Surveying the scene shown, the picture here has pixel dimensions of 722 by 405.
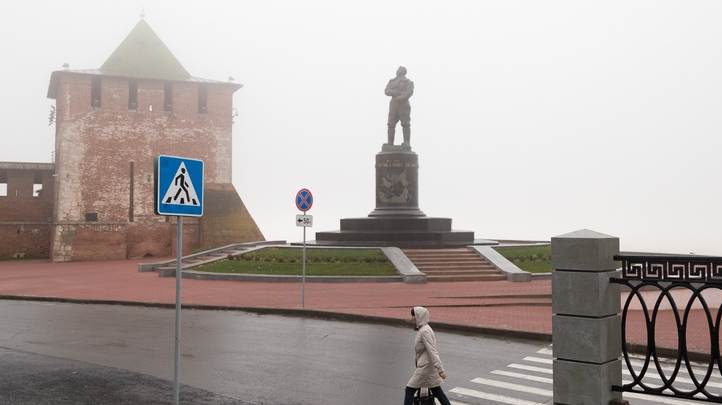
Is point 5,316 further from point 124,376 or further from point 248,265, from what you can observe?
point 248,265

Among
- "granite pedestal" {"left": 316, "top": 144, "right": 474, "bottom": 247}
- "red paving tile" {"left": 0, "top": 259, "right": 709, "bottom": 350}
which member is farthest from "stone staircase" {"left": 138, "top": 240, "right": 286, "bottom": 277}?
"granite pedestal" {"left": 316, "top": 144, "right": 474, "bottom": 247}

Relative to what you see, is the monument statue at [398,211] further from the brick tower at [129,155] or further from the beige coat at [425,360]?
the beige coat at [425,360]

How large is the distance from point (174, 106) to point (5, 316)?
27.8 m

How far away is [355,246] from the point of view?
2420 cm

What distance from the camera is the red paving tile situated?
1201 centimetres

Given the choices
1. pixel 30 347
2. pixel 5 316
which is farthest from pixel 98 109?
pixel 30 347

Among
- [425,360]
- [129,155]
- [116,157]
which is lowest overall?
[425,360]

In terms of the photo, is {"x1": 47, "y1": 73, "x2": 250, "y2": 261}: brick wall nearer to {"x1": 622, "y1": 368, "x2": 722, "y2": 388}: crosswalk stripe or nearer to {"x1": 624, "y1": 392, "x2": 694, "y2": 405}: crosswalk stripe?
{"x1": 622, "y1": 368, "x2": 722, "y2": 388}: crosswalk stripe

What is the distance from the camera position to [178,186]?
6.13m

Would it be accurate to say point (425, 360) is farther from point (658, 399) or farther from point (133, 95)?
point (133, 95)

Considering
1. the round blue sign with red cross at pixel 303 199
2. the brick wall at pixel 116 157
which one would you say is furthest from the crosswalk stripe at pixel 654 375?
the brick wall at pixel 116 157

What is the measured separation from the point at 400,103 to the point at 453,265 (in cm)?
826

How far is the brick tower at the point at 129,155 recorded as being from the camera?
36.7m

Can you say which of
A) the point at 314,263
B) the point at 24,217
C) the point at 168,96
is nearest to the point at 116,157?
the point at 168,96
